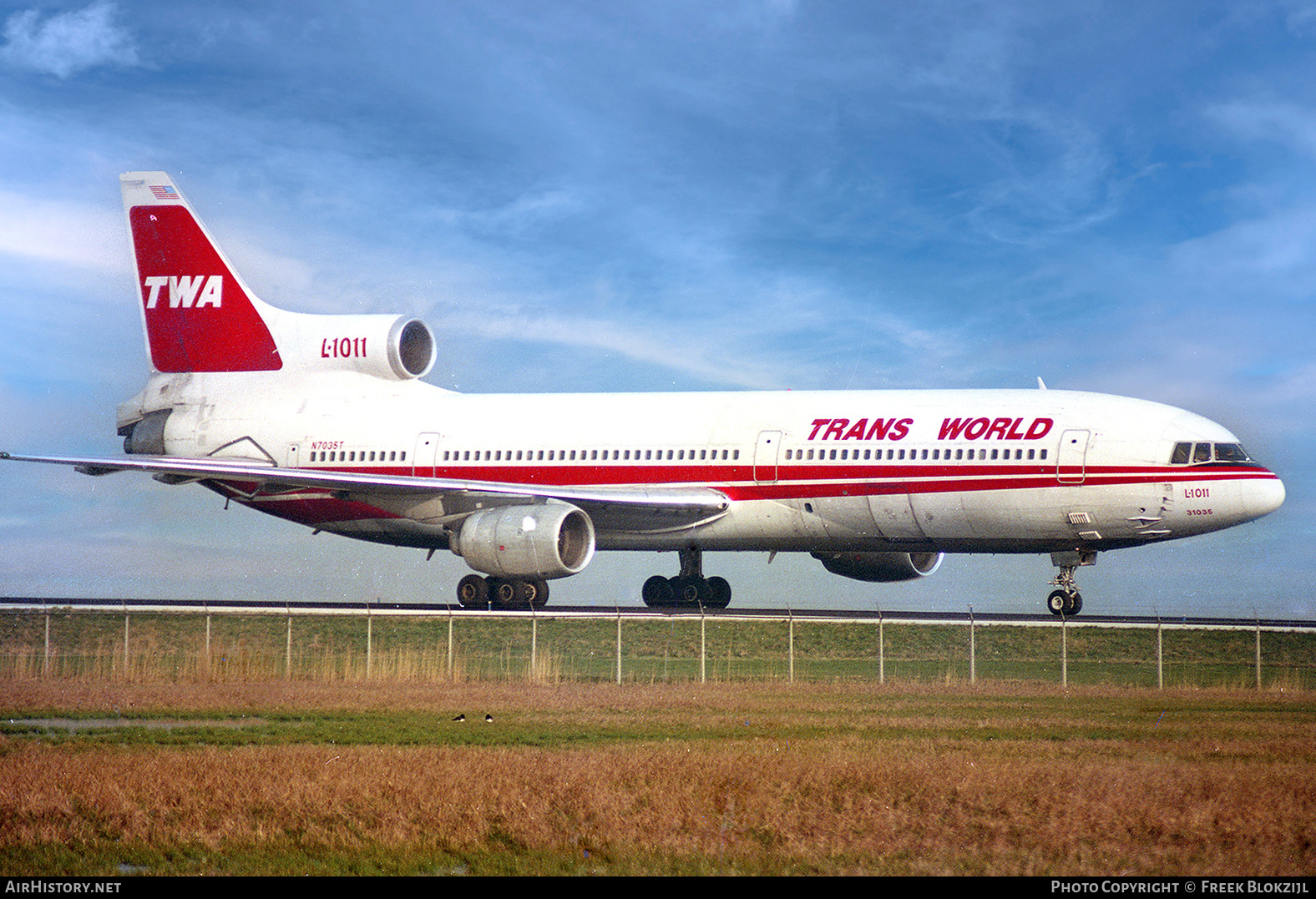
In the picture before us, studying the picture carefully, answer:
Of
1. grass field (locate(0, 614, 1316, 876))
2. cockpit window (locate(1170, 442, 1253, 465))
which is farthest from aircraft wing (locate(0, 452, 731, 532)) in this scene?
cockpit window (locate(1170, 442, 1253, 465))

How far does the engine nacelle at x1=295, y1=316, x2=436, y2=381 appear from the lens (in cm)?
3578

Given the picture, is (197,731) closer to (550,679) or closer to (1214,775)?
(550,679)

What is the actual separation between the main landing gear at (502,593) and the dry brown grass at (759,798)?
1445cm

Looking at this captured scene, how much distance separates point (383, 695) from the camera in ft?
66.9

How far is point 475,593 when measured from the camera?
104 ft

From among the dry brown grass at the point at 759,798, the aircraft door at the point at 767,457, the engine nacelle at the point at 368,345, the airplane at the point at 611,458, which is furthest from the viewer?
the engine nacelle at the point at 368,345

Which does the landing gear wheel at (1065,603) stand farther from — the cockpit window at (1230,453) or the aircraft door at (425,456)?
the aircraft door at (425,456)

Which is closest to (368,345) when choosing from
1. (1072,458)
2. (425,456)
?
(425,456)

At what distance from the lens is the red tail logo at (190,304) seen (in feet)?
122

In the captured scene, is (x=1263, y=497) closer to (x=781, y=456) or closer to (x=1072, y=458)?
(x=1072, y=458)

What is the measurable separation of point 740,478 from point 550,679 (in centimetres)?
888

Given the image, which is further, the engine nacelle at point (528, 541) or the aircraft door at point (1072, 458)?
the engine nacelle at point (528, 541)

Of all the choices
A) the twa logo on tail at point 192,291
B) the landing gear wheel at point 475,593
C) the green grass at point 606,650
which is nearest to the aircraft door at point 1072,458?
the green grass at point 606,650
